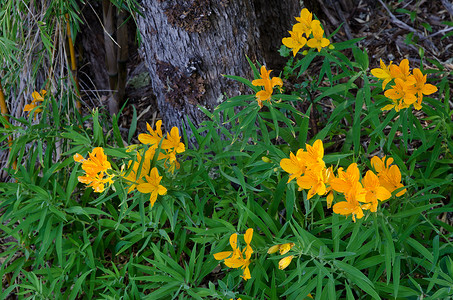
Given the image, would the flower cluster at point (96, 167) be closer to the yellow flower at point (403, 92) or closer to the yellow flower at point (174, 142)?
the yellow flower at point (174, 142)

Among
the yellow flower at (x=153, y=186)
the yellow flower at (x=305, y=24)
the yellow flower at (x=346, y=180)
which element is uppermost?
the yellow flower at (x=305, y=24)

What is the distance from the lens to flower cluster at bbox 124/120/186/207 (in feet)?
4.69

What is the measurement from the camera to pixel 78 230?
6.75 feet

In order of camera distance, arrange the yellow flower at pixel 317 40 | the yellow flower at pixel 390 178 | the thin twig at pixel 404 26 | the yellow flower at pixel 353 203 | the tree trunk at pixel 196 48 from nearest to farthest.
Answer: the yellow flower at pixel 353 203, the yellow flower at pixel 390 178, the yellow flower at pixel 317 40, the tree trunk at pixel 196 48, the thin twig at pixel 404 26

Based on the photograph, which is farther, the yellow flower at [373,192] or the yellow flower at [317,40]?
the yellow flower at [317,40]

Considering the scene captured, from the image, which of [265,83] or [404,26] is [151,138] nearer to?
[265,83]

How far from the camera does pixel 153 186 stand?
4.75ft

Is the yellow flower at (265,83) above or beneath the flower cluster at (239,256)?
above

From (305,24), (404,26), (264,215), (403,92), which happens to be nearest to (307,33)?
(305,24)

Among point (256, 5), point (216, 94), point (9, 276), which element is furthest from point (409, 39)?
point (9, 276)

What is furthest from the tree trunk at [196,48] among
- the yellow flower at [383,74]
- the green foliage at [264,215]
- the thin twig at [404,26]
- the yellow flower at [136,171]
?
the thin twig at [404,26]

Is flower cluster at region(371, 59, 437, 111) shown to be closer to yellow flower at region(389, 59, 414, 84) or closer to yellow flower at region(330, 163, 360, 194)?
yellow flower at region(389, 59, 414, 84)

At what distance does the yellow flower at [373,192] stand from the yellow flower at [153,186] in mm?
572

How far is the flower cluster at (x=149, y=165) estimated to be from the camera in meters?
1.43
